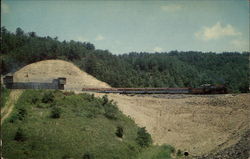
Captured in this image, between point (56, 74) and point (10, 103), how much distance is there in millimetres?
45794

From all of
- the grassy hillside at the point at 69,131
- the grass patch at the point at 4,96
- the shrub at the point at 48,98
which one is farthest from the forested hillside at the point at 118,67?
the grass patch at the point at 4,96

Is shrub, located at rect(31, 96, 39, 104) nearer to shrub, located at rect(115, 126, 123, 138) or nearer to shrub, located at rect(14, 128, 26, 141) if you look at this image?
shrub, located at rect(14, 128, 26, 141)

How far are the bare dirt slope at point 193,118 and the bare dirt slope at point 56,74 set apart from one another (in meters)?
27.1

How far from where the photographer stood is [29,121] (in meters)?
33.2

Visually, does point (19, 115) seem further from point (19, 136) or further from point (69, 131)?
point (69, 131)

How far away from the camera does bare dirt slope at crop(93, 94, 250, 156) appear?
38.9 metres

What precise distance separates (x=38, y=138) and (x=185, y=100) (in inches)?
1186

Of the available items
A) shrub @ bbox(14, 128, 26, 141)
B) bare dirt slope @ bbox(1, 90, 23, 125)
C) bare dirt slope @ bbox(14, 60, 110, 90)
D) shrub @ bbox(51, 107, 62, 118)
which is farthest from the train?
shrub @ bbox(14, 128, 26, 141)

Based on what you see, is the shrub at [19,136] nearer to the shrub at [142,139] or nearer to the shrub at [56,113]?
the shrub at [56,113]

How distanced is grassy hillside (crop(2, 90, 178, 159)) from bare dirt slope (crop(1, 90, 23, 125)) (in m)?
0.72

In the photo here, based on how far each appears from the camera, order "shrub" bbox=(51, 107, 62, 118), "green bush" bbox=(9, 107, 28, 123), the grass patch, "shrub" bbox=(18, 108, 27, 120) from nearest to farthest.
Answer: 1. "green bush" bbox=(9, 107, 28, 123)
2. "shrub" bbox=(18, 108, 27, 120)
3. the grass patch
4. "shrub" bbox=(51, 107, 62, 118)

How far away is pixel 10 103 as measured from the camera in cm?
3706

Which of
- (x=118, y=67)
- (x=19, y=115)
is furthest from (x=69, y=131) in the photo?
(x=118, y=67)

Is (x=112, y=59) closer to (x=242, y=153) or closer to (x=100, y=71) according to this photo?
(x=100, y=71)
